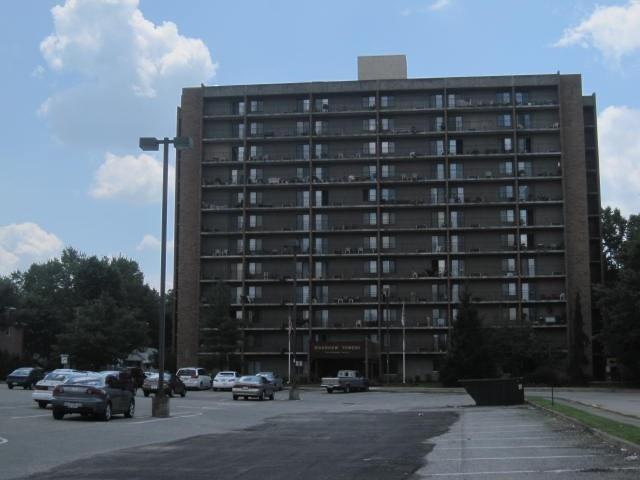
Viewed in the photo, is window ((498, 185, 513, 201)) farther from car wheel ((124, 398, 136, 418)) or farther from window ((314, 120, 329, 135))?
car wheel ((124, 398, 136, 418))

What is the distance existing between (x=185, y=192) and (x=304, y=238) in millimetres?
15214

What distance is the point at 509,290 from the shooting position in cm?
8719

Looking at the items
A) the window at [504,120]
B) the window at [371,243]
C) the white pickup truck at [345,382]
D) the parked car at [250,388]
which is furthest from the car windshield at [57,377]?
the window at [504,120]

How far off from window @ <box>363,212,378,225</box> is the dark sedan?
67.4 metres

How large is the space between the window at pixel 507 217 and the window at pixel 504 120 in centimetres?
975

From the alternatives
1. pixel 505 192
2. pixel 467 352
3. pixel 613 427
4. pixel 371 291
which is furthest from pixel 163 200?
pixel 505 192

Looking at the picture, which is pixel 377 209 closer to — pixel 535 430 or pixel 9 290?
pixel 9 290

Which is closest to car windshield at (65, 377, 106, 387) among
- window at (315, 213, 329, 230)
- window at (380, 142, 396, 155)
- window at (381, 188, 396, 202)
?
window at (315, 213, 329, 230)

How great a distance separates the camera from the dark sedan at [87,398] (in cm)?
2308

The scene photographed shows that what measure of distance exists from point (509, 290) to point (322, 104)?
3010 cm

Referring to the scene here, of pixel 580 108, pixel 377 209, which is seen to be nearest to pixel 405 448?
pixel 377 209

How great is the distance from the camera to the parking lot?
1220cm

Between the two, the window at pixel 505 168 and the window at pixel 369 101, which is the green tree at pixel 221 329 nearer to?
the window at pixel 369 101

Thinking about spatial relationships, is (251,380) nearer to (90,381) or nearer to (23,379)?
(23,379)
